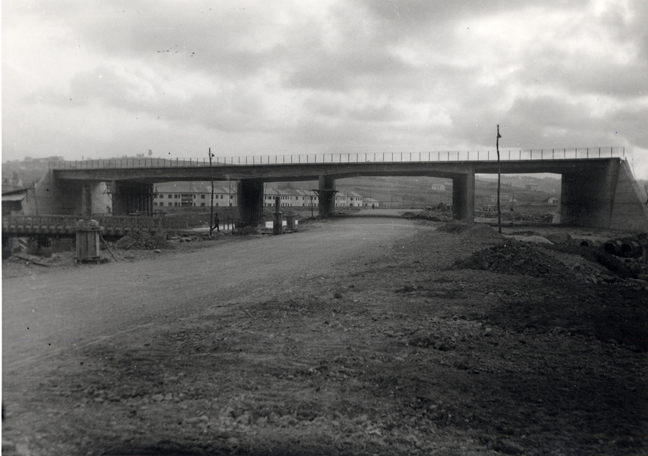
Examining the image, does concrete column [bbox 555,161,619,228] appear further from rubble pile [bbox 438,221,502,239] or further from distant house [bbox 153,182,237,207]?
distant house [bbox 153,182,237,207]

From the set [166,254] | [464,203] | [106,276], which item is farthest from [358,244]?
[464,203]

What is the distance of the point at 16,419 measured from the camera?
419cm

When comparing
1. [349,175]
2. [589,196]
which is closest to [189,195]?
[349,175]

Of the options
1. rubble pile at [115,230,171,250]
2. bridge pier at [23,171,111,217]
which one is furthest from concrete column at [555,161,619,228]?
bridge pier at [23,171,111,217]

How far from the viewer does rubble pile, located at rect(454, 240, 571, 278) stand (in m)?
12.1

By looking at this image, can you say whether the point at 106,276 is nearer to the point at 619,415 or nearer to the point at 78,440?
the point at 78,440

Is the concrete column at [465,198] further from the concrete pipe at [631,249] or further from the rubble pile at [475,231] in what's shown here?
the concrete pipe at [631,249]

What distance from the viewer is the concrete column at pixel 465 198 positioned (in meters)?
49.9

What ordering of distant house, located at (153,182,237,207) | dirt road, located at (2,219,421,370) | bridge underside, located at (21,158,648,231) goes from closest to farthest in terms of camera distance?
dirt road, located at (2,219,421,370) < bridge underside, located at (21,158,648,231) < distant house, located at (153,182,237,207)

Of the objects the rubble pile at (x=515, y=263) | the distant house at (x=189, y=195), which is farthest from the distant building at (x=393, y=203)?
the rubble pile at (x=515, y=263)

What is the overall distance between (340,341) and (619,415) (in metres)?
3.32

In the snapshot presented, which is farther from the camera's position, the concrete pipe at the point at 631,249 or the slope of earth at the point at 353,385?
the concrete pipe at the point at 631,249

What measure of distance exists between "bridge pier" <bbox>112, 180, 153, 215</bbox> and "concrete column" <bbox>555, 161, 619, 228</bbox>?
2047 inches

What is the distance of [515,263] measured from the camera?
12625mm
